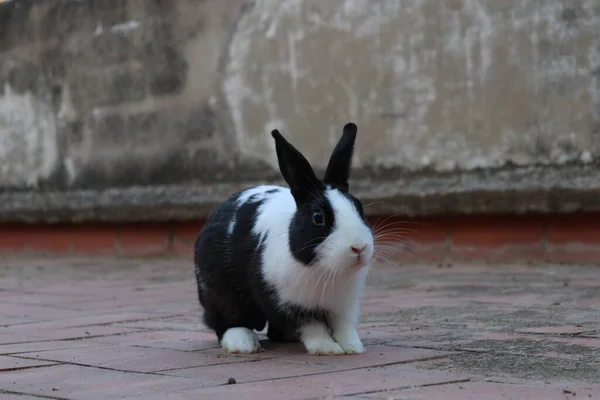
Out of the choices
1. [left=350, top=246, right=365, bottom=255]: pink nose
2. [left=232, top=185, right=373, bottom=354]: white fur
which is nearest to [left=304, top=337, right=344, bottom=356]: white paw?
[left=232, top=185, right=373, bottom=354]: white fur

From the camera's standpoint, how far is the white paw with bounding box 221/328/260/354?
3432mm

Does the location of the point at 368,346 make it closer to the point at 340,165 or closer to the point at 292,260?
the point at 292,260

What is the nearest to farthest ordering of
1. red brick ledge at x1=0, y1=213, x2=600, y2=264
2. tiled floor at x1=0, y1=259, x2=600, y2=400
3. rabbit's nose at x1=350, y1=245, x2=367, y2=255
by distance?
tiled floor at x1=0, y1=259, x2=600, y2=400, rabbit's nose at x1=350, y1=245, x2=367, y2=255, red brick ledge at x1=0, y1=213, x2=600, y2=264

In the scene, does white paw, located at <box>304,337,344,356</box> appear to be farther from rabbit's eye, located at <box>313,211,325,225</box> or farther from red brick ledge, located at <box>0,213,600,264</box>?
red brick ledge, located at <box>0,213,600,264</box>

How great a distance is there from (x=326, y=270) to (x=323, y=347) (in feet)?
1.12

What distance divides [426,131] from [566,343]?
3.45 m

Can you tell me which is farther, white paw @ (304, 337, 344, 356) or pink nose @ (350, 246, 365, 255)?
white paw @ (304, 337, 344, 356)

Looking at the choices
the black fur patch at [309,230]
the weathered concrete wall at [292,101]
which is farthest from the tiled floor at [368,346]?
the weathered concrete wall at [292,101]

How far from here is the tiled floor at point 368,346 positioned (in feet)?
8.76

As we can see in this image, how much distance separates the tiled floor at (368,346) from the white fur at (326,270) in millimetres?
111

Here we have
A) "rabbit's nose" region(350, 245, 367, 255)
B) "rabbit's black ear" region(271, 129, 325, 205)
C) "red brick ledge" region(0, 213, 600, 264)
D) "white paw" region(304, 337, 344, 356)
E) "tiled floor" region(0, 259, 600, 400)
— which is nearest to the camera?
"tiled floor" region(0, 259, 600, 400)

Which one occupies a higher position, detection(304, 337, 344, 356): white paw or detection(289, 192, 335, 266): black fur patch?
detection(289, 192, 335, 266): black fur patch

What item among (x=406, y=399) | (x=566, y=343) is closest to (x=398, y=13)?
(x=566, y=343)

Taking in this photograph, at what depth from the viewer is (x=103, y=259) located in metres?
8.41
